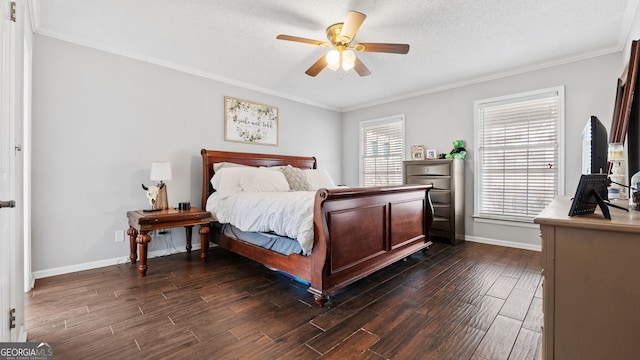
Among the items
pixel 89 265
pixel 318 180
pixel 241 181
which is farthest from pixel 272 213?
pixel 89 265

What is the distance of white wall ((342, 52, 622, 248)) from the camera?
130 inches

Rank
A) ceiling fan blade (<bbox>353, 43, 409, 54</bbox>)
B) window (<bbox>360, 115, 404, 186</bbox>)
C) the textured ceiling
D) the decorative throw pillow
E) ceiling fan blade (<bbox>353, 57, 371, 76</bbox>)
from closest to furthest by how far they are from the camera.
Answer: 1. the textured ceiling
2. ceiling fan blade (<bbox>353, 43, 409, 54</bbox>)
3. ceiling fan blade (<bbox>353, 57, 371, 76</bbox>)
4. the decorative throw pillow
5. window (<bbox>360, 115, 404, 186</bbox>)

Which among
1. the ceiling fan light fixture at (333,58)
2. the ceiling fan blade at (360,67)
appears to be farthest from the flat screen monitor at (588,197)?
the ceiling fan blade at (360,67)

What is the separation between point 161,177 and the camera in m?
3.15

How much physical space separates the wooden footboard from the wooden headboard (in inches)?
84.8

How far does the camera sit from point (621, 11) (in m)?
2.46

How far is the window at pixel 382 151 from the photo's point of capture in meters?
5.22

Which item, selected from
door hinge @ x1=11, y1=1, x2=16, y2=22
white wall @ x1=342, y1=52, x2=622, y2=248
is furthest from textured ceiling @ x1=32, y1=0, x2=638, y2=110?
door hinge @ x1=11, y1=1, x2=16, y2=22

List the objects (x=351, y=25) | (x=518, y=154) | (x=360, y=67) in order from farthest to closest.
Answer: (x=518, y=154) → (x=360, y=67) → (x=351, y=25)

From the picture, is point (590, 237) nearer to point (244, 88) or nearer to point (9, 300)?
point (9, 300)

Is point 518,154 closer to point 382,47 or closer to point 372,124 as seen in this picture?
point 372,124

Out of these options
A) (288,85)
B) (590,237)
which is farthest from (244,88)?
(590,237)

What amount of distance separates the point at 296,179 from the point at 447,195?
2312mm

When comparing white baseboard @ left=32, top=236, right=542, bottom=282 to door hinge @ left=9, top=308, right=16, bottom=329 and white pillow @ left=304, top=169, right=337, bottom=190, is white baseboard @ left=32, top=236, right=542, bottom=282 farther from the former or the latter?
white pillow @ left=304, top=169, right=337, bottom=190
